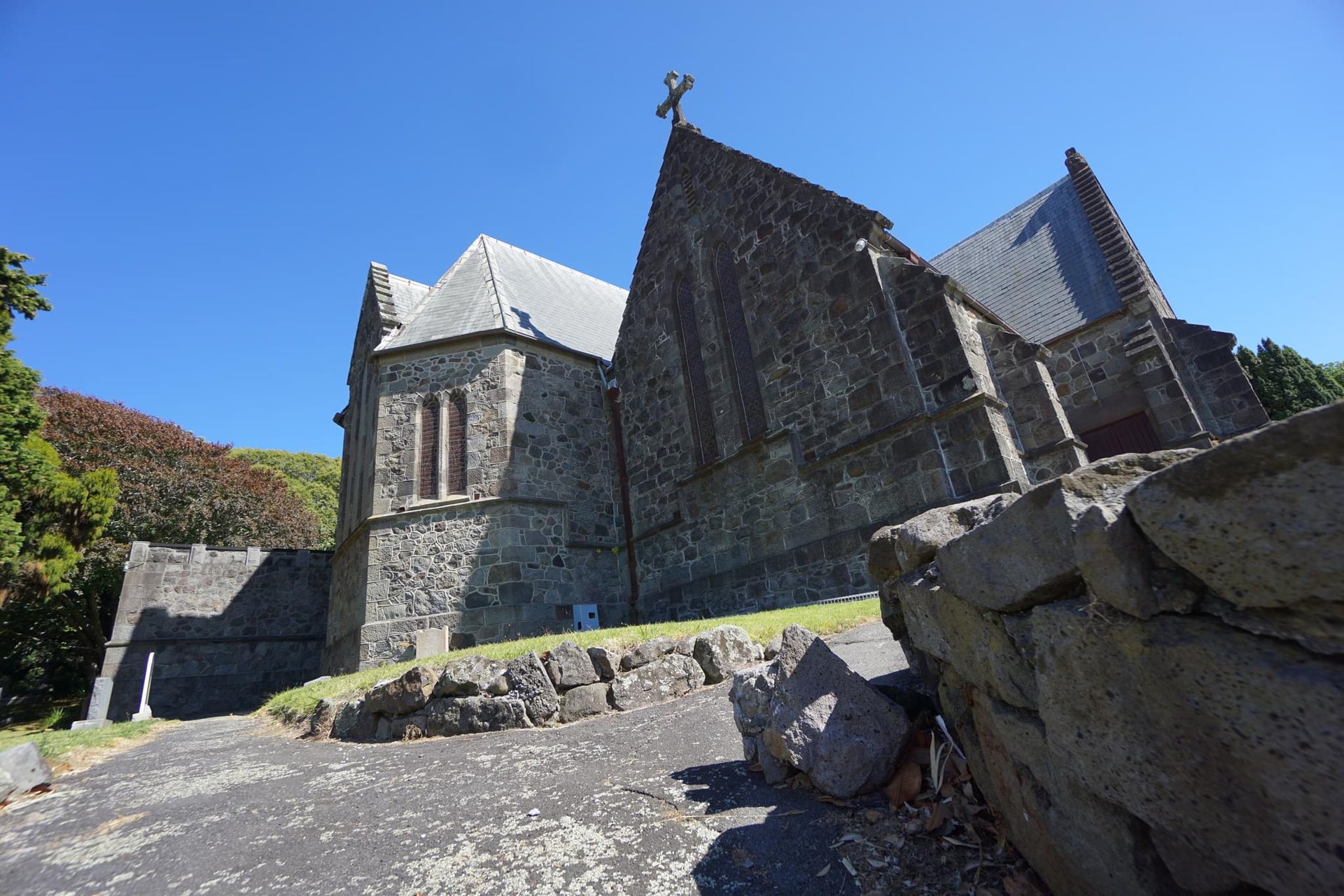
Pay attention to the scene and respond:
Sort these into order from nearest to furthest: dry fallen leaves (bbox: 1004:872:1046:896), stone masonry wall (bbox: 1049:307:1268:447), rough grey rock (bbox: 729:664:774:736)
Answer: dry fallen leaves (bbox: 1004:872:1046:896)
rough grey rock (bbox: 729:664:774:736)
stone masonry wall (bbox: 1049:307:1268:447)

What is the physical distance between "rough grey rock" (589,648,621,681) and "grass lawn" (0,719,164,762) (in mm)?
5390

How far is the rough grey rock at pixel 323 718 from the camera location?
723cm

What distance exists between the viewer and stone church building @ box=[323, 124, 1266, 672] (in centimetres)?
985

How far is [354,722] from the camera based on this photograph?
22.5 feet

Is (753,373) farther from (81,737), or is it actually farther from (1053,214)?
(81,737)

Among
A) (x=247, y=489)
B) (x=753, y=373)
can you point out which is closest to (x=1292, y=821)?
(x=753, y=373)

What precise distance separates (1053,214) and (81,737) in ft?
76.1

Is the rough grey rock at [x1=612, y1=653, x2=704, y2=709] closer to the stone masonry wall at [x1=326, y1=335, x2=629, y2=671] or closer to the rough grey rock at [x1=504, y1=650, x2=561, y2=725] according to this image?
the rough grey rock at [x1=504, y1=650, x2=561, y2=725]

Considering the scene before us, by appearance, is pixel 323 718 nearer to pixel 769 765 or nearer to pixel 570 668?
pixel 570 668

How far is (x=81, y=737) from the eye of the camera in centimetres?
873

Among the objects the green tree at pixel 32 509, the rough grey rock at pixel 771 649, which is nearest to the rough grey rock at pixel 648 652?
the rough grey rock at pixel 771 649

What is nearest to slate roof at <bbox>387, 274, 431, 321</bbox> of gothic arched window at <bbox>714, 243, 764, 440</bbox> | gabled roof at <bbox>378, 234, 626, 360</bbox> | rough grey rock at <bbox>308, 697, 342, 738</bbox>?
gabled roof at <bbox>378, 234, 626, 360</bbox>

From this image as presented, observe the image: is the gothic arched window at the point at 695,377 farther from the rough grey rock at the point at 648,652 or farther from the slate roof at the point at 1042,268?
the slate roof at the point at 1042,268

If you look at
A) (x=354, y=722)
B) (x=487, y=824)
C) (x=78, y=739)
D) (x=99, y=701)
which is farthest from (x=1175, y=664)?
(x=99, y=701)
